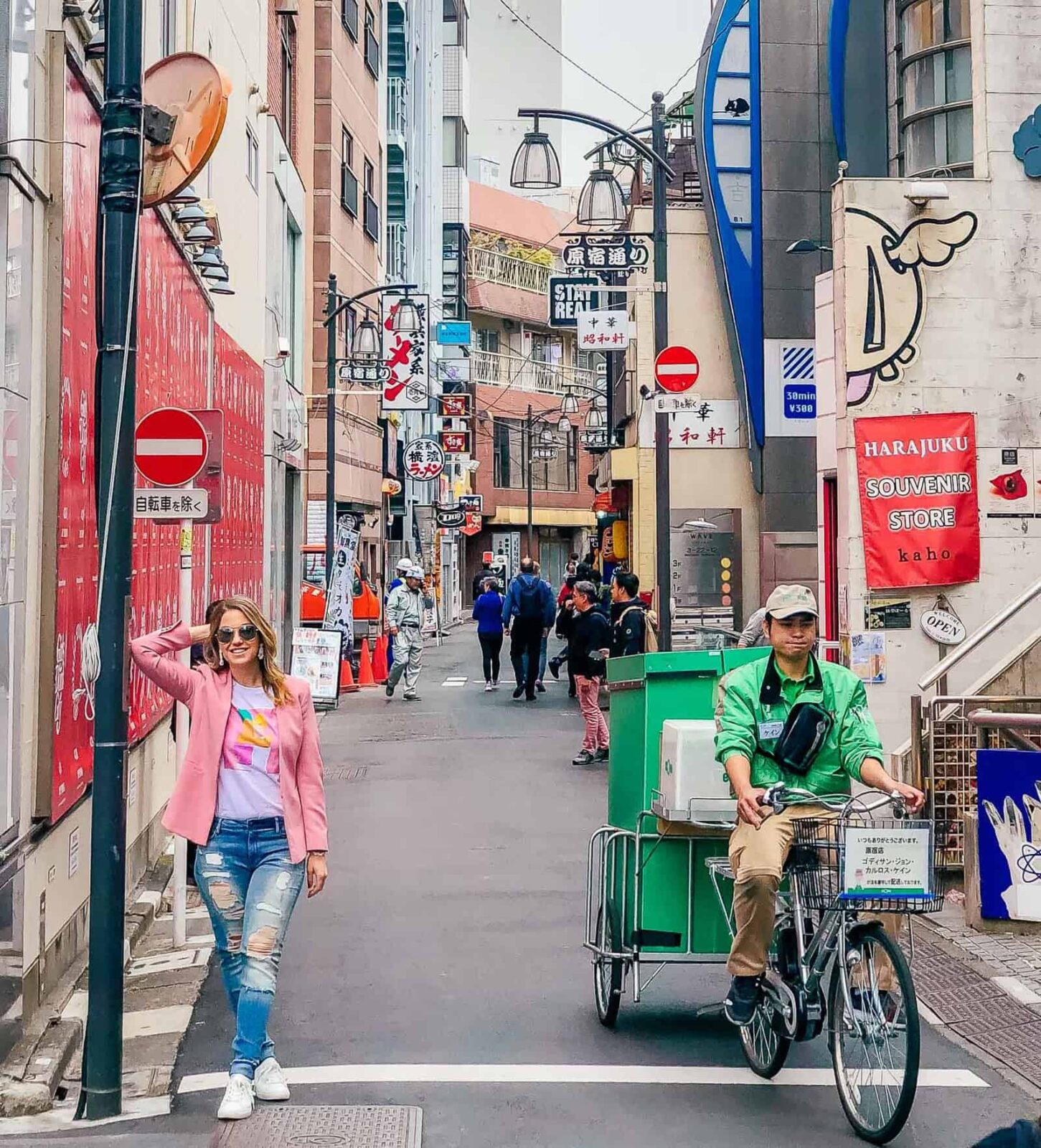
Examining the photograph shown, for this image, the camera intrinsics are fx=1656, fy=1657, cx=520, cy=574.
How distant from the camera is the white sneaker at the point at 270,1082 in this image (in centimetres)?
626

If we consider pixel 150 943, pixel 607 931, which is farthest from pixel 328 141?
pixel 607 931

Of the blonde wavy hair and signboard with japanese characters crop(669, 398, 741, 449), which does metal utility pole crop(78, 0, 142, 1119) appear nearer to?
the blonde wavy hair

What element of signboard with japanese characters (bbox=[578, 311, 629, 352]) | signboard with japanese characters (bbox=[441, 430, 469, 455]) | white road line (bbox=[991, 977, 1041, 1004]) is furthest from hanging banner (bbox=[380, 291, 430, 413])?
white road line (bbox=[991, 977, 1041, 1004])

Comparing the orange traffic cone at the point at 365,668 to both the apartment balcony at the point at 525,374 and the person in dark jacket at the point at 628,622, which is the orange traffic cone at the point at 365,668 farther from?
the apartment balcony at the point at 525,374

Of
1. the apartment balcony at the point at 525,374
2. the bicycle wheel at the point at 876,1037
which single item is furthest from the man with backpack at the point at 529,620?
the apartment balcony at the point at 525,374

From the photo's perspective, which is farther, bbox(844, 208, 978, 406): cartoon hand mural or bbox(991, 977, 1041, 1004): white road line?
bbox(844, 208, 978, 406): cartoon hand mural

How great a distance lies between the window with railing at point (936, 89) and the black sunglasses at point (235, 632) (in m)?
12.6

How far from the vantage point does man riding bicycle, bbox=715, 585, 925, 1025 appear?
6.21m

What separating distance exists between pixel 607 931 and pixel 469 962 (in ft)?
5.78

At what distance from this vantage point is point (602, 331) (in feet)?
73.1

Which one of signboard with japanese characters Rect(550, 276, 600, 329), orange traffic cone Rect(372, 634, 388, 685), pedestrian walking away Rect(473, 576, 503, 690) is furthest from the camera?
orange traffic cone Rect(372, 634, 388, 685)

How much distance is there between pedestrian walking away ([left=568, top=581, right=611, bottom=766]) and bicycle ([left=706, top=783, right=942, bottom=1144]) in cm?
1112

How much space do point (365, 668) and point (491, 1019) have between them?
826 inches

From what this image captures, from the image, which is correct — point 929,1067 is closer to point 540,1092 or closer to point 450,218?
point 540,1092
